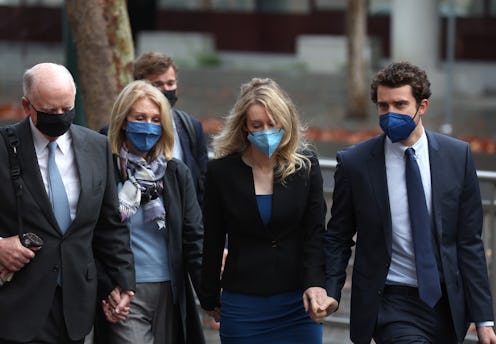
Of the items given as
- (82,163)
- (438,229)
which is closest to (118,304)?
(82,163)

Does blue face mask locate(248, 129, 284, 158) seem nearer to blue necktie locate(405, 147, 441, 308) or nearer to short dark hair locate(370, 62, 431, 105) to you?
short dark hair locate(370, 62, 431, 105)

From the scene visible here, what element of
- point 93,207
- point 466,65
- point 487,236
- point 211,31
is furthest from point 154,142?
point 211,31

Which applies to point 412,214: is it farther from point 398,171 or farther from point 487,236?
point 487,236

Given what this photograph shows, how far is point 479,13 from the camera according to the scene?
92.0ft

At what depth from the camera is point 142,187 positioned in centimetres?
565

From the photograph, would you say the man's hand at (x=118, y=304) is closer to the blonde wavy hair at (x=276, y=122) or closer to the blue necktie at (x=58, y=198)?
the blue necktie at (x=58, y=198)

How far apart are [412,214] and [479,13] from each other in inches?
931

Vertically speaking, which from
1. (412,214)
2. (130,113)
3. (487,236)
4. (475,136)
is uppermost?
(130,113)

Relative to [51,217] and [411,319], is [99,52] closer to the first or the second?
[51,217]

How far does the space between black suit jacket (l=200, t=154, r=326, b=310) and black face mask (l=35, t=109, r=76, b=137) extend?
0.85 m

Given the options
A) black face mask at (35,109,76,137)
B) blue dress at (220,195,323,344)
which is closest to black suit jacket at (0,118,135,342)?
black face mask at (35,109,76,137)

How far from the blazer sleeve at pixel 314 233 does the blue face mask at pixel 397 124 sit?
21.5 inches

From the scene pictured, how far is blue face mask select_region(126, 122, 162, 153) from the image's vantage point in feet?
18.7

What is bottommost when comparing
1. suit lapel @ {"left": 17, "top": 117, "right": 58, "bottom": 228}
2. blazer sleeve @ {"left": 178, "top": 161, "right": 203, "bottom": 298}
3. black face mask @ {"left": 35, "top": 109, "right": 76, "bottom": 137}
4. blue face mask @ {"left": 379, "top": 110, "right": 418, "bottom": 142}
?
blazer sleeve @ {"left": 178, "top": 161, "right": 203, "bottom": 298}
